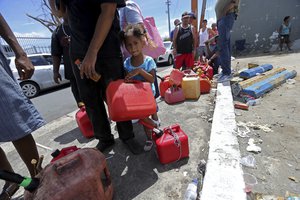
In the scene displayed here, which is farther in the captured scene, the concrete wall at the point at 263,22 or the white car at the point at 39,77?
the concrete wall at the point at 263,22

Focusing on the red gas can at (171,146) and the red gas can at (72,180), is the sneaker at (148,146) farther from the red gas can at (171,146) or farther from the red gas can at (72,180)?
the red gas can at (72,180)

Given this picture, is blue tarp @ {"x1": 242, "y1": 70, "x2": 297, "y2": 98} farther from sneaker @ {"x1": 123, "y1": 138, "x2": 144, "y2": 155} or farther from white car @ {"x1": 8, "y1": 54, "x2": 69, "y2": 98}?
white car @ {"x1": 8, "y1": 54, "x2": 69, "y2": 98}

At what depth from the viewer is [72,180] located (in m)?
1.11

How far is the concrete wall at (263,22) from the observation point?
11.2 meters

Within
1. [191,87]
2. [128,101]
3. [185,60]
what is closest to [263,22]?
[185,60]

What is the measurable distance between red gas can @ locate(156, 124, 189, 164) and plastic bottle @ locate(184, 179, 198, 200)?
0.32 metres

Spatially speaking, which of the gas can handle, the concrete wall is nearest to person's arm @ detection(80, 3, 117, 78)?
the gas can handle

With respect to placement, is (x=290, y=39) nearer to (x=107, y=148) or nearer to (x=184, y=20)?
(x=184, y=20)

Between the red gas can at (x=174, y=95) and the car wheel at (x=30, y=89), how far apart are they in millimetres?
5729

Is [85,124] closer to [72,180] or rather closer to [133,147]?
[133,147]

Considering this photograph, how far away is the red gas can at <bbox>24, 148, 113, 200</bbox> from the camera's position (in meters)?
1.07

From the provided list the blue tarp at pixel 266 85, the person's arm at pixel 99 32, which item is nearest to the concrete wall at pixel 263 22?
the blue tarp at pixel 266 85

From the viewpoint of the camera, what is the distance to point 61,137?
2.89 meters

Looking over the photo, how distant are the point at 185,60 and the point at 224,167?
3767 millimetres
